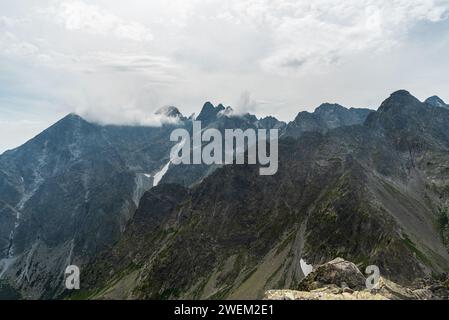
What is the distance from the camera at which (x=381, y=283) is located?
43062mm
